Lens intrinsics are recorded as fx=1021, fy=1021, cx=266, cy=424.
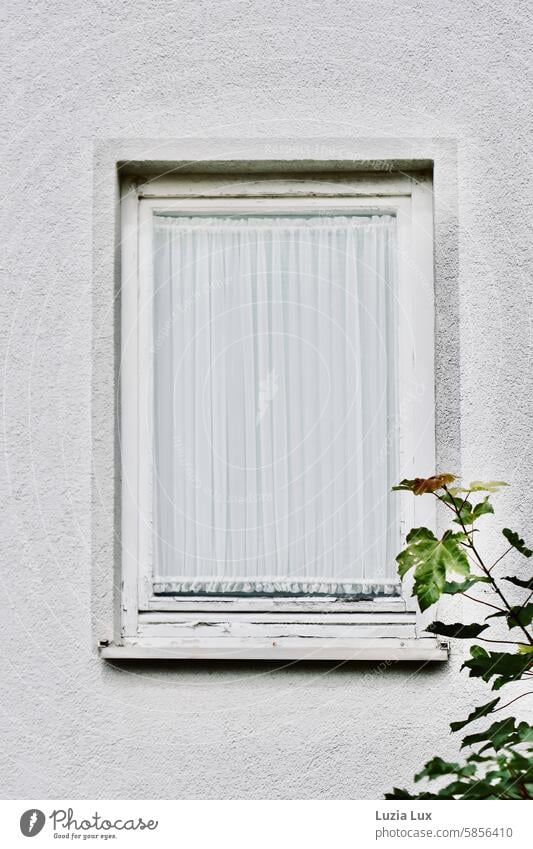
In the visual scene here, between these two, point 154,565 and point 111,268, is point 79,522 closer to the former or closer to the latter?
point 154,565

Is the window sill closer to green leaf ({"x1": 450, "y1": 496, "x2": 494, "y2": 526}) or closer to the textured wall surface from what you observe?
the textured wall surface

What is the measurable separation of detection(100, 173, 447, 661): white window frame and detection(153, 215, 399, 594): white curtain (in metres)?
0.05

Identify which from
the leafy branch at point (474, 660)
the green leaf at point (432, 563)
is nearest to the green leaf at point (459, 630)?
the leafy branch at point (474, 660)

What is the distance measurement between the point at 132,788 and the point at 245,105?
239cm

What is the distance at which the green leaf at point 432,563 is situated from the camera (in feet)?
9.19

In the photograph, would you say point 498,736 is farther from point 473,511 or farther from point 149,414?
point 149,414

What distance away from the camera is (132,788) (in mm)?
3449

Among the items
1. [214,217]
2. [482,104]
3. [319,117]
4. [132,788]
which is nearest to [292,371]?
[214,217]

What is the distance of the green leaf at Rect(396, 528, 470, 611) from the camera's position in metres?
2.80

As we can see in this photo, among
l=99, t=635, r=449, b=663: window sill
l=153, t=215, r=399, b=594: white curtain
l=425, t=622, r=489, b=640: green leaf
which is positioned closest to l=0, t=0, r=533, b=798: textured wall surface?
l=99, t=635, r=449, b=663: window sill

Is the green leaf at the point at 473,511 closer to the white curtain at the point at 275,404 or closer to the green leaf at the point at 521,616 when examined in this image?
the green leaf at the point at 521,616

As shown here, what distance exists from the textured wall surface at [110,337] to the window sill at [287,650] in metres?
0.06
